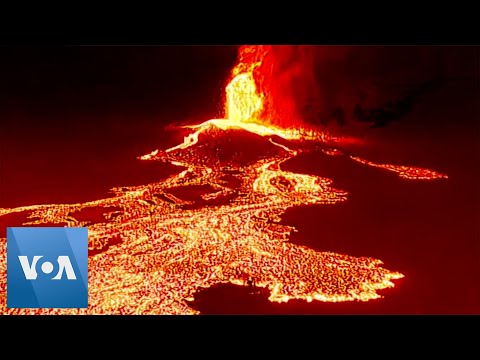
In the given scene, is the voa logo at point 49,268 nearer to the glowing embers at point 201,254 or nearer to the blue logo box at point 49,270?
the blue logo box at point 49,270

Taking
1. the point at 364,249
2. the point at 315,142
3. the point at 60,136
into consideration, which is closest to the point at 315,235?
the point at 364,249


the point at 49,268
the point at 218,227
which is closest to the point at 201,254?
the point at 218,227

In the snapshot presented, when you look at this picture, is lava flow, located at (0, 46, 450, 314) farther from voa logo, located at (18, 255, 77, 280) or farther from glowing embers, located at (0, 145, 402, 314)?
voa logo, located at (18, 255, 77, 280)

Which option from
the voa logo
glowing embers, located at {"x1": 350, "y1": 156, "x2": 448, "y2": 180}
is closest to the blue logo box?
the voa logo

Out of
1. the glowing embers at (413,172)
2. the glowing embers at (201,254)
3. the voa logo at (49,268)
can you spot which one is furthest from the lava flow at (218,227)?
the glowing embers at (413,172)

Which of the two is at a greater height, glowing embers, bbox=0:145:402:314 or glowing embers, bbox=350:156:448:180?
glowing embers, bbox=350:156:448:180

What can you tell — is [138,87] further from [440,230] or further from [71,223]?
[440,230]
